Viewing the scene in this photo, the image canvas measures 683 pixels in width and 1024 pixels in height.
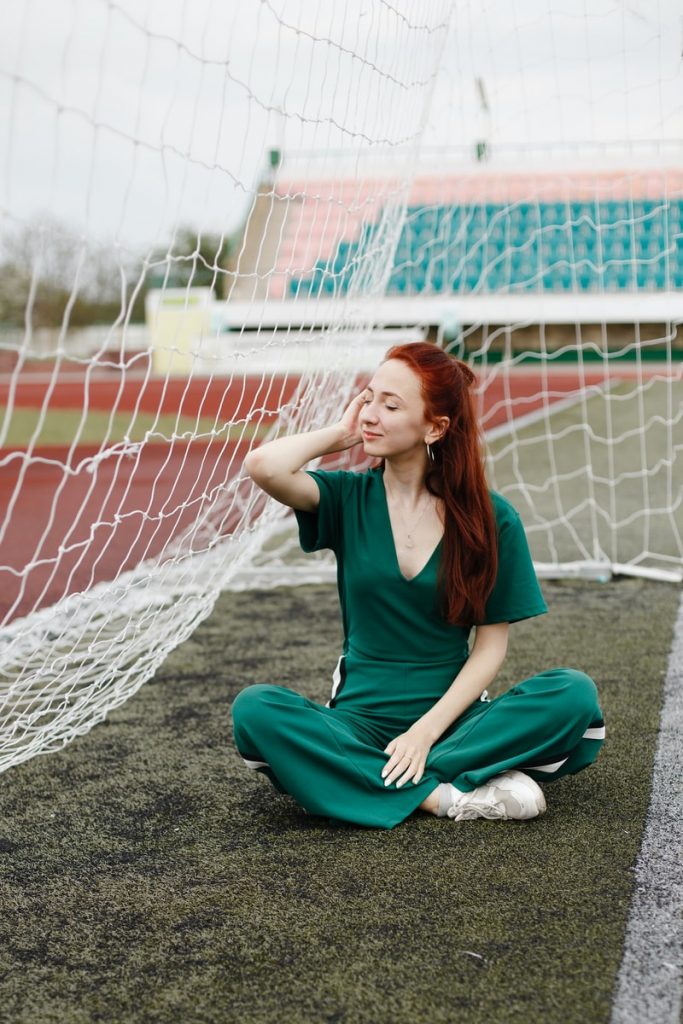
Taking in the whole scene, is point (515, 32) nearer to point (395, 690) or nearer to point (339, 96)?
point (339, 96)

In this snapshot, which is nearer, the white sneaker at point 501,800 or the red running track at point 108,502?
the white sneaker at point 501,800

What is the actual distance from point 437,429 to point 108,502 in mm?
5142

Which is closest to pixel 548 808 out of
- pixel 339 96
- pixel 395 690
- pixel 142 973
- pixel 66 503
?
pixel 395 690

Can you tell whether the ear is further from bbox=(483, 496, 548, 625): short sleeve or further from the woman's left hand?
the woman's left hand

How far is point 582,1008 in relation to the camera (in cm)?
170

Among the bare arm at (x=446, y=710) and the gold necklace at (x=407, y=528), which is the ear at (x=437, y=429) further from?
the bare arm at (x=446, y=710)

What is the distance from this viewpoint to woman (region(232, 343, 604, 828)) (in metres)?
2.42

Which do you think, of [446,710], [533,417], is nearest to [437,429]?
[446,710]

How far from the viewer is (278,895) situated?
2111 millimetres

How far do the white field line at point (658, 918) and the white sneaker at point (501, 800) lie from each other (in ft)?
0.72

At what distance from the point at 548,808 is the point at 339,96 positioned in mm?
1943

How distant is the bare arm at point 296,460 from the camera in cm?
248

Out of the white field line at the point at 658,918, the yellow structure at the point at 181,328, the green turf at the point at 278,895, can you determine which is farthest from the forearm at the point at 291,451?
the white field line at the point at 658,918

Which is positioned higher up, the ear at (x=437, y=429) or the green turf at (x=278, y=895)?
the ear at (x=437, y=429)
